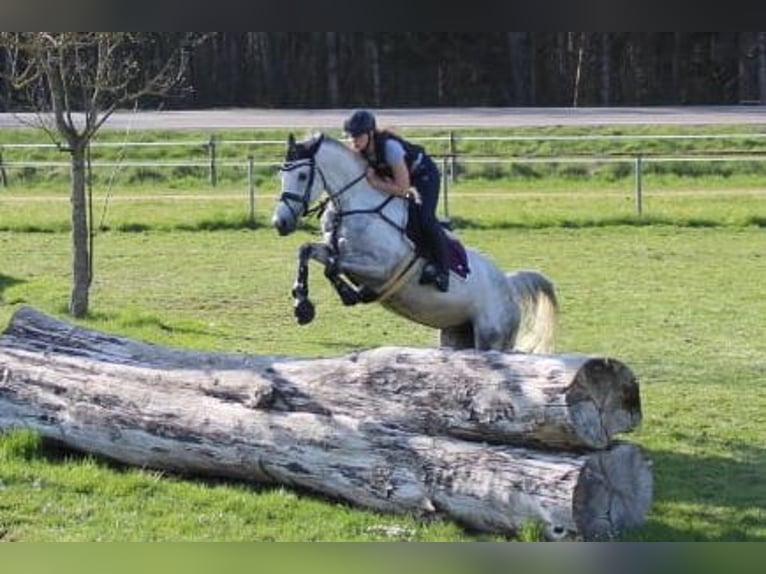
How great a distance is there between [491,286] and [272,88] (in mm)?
12338

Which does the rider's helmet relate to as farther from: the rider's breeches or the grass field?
the grass field

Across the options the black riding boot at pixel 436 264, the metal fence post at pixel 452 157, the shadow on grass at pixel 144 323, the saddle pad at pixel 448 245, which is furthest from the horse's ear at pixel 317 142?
the metal fence post at pixel 452 157

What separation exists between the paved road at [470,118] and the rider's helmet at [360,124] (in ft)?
51.6

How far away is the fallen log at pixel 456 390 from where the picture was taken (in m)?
5.01

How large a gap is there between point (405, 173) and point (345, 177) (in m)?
0.30

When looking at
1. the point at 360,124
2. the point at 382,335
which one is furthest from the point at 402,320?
the point at 360,124

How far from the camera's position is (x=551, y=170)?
2267 centimetres

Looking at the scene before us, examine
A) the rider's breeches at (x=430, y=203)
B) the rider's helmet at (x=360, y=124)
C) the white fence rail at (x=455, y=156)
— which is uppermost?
the white fence rail at (x=455, y=156)

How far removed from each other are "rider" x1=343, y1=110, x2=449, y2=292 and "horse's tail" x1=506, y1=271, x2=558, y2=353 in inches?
31.8

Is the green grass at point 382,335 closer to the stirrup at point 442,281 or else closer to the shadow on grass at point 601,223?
the shadow on grass at point 601,223

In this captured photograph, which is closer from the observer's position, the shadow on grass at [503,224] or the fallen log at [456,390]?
the fallen log at [456,390]

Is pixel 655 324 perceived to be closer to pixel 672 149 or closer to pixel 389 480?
pixel 389 480

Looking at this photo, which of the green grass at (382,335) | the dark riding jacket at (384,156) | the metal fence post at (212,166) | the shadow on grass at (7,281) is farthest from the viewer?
the metal fence post at (212,166)

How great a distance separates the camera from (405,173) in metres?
6.12
